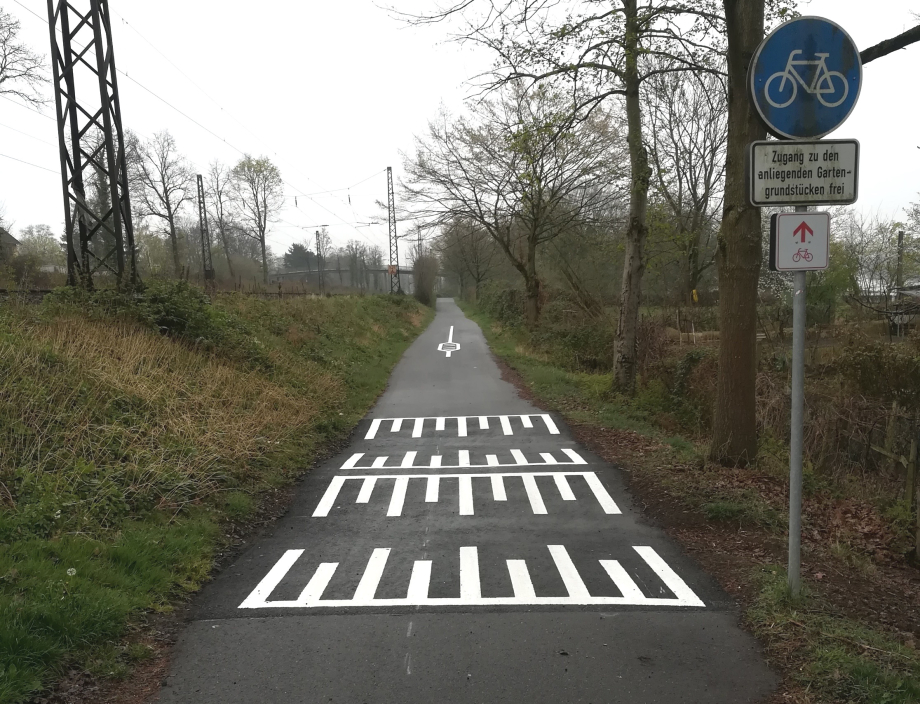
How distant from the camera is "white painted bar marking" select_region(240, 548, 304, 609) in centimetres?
472

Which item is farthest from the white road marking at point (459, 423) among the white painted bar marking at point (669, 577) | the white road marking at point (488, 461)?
the white painted bar marking at point (669, 577)

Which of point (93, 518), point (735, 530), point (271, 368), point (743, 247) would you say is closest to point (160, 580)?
point (93, 518)

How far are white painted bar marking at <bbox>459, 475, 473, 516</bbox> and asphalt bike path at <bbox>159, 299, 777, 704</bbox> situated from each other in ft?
0.14

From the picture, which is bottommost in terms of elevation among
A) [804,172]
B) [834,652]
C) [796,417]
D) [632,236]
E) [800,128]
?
[834,652]

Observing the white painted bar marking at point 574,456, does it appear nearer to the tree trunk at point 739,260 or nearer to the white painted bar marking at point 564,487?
the white painted bar marking at point 564,487

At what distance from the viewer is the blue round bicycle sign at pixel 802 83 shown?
4.09 meters

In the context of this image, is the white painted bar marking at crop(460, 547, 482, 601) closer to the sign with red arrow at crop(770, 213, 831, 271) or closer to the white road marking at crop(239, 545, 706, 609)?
the white road marking at crop(239, 545, 706, 609)

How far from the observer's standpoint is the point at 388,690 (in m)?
3.53

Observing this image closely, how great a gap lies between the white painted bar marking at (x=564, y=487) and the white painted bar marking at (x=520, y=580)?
2.09 m

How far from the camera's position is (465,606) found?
14.9ft

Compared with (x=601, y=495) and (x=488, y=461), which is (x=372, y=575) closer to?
(x=601, y=495)

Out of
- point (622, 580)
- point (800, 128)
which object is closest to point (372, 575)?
point (622, 580)

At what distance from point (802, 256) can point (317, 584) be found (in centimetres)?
422

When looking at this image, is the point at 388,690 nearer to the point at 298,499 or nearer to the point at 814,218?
the point at 814,218
